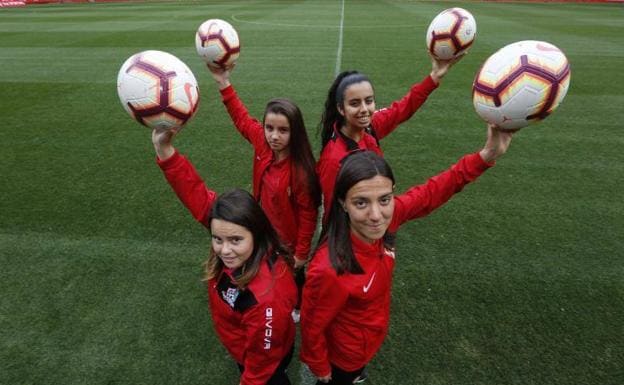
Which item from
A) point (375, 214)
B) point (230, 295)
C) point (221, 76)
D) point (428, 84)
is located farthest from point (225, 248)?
point (428, 84)

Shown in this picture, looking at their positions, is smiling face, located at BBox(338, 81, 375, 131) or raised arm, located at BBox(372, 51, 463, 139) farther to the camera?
raised arm, located at BBox(372, 51, 463, 139)

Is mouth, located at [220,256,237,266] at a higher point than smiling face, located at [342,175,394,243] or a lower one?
lower

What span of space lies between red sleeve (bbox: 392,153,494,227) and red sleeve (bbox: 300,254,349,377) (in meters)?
0.52

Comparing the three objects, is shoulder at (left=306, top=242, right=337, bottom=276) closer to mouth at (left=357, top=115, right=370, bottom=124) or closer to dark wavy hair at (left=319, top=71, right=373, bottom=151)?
mouth at (left=357, top=115, right=370, bottom=124)

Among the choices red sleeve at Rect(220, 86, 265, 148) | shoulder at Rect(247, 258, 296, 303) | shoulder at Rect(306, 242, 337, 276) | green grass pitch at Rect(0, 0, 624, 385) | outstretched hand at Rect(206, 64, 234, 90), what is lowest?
green grass pitch at Rect(0, 0, 624, 385)

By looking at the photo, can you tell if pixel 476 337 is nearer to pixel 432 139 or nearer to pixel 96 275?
pixel 96 275

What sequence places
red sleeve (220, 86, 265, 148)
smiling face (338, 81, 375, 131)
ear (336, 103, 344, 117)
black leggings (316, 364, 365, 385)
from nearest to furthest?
black leggings (316, 364, 365, 385) < smiling face (338, 81, 375, 131) < ear (336, 103, 344, 117) < red sleeve (220, 86, 265, 148)

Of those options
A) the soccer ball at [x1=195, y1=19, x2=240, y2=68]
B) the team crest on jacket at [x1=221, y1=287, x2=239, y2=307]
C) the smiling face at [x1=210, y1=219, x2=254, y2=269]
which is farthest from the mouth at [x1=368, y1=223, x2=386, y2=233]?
the soccer ball at [x1=195, y1=19, x2=240, y2=68]

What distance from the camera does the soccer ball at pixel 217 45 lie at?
320 centimetres

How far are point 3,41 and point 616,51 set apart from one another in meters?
19.1

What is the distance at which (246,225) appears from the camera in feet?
7.11

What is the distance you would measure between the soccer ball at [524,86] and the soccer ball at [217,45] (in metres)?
1.93

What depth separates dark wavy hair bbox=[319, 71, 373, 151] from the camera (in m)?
2.74

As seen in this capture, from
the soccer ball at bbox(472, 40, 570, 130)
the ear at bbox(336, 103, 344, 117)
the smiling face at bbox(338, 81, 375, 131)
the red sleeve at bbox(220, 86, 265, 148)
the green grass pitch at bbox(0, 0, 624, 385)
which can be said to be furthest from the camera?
the red sleeve at bbox(220, 86, 265, 148)
